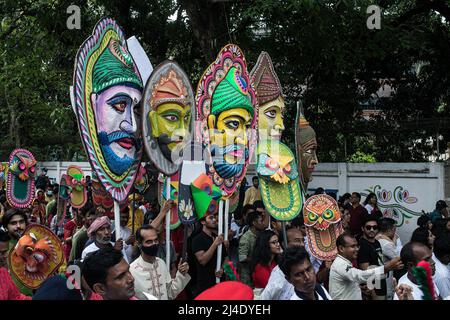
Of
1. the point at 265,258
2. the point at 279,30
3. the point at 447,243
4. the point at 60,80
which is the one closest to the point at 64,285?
the point at 265,258

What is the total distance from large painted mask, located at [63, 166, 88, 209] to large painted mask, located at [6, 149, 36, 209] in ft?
1.79

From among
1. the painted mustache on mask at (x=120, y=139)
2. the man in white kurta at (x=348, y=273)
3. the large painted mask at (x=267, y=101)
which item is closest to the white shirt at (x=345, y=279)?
the man in white kurta at (x=348, y=273)

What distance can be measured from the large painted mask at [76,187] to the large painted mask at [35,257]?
4.36 metres

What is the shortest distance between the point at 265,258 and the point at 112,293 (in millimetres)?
2062

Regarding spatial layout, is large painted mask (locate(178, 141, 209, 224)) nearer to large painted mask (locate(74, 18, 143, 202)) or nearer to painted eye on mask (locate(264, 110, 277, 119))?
large painted mask (locate(74, 18, 143, 202))

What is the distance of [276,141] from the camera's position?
741 centimetres

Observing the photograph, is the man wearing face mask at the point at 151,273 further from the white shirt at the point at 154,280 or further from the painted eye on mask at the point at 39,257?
the painted eye on mask at the point at 39,257

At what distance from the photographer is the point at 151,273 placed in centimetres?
448

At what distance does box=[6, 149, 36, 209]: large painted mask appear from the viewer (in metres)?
8.45

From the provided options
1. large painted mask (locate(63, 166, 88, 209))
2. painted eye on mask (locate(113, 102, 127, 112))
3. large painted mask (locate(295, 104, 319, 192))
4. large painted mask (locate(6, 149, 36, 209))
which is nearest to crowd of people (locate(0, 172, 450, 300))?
large painted mask (locate(295, 104, 319, 192))

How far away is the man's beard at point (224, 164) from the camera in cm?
619

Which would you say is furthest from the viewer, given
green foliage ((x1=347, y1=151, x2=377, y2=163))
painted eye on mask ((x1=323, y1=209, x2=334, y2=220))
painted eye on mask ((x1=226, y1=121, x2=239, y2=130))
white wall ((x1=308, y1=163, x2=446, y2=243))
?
green foliage ((x1=347, y1=151, x2=377, y2=163))

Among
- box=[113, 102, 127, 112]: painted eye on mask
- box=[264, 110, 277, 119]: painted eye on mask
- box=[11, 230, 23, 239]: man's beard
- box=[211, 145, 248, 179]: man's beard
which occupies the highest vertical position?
box=[264, 110, 277, 119]: painted eye on mask

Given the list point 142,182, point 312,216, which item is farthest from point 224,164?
point 142,182
